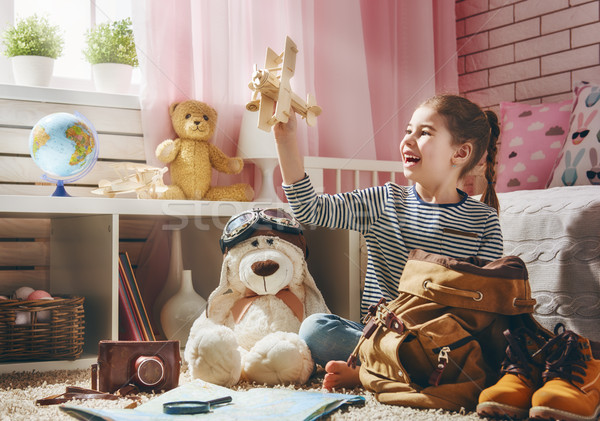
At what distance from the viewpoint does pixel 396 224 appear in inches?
53.9

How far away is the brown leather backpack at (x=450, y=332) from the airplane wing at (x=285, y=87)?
0.37m

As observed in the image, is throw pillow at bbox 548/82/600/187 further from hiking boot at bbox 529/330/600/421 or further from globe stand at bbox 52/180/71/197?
globe stand at bbox 52/180/71/197

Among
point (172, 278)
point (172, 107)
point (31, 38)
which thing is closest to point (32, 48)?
point (31, 38)

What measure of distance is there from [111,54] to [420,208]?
1.08 metres

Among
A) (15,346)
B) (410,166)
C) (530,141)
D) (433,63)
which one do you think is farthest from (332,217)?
(433,63)

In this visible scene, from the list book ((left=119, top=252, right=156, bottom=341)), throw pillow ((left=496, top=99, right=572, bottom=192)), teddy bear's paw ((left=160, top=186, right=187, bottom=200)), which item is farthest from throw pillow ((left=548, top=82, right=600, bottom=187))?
book ((left=119, top=252, right=156, bottom=341))

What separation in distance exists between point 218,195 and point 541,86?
1330 millimetres

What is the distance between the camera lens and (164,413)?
3.08 ft

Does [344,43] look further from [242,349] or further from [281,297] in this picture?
[242,349]

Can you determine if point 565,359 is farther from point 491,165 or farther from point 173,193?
point 173,193

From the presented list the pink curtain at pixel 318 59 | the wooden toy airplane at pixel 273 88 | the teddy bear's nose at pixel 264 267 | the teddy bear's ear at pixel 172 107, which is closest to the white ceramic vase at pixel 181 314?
the teddy bear's nose at pixel 264 267

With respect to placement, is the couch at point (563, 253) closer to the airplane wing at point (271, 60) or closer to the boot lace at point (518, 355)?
the boot lace at point (518, 355)

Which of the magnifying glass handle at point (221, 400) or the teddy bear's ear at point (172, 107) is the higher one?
the teddy bear's ear at point (172, 107)

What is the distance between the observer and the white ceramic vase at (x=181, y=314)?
5.17 ft
